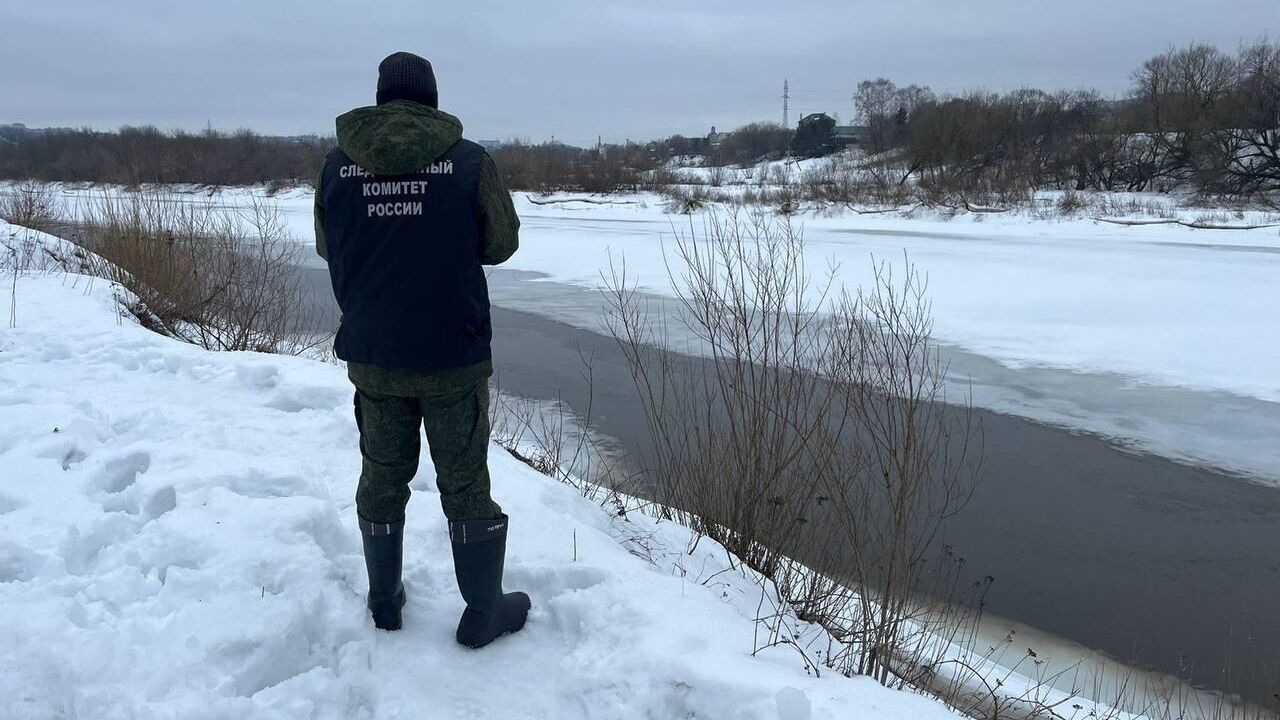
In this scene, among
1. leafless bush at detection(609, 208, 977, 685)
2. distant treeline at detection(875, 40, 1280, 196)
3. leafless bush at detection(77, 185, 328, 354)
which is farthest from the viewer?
distant treeline at detection(875, 40, 1280, 196)

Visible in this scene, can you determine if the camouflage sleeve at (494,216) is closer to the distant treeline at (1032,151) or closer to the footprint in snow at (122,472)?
the footprint in snow at (122,472)

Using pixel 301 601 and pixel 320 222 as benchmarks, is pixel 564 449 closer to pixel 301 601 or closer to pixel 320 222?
pixel 301 601

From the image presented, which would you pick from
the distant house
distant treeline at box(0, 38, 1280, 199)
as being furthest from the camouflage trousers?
the distant house

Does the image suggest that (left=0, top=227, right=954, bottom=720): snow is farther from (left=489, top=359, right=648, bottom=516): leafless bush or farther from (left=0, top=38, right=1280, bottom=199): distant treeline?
(left=0, top=38, right=1280, bottom=199): distant treeline

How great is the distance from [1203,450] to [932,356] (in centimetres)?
288

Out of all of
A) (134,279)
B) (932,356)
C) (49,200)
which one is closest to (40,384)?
(134,279)

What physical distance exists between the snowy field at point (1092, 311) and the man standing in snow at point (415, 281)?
2.85m

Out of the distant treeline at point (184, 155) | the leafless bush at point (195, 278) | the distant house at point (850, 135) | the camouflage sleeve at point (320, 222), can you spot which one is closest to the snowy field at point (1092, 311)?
the leafless bush at point (195, 278)

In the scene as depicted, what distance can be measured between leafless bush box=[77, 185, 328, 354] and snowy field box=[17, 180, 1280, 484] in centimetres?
269

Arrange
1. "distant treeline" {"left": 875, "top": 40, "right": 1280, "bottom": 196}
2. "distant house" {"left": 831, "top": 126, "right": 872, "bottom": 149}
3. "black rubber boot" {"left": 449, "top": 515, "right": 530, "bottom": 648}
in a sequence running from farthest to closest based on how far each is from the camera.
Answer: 1. "distant house" {"left": 831, "top": 126, "right": 872, "bottom": 149}
2. "distant treeline" {"left": 875, "top": 40, "right": 1280, "bottom": 196}
3. "black rubber boot" {"left": 449, "top": 515, "right": 530, "bottom": 648}

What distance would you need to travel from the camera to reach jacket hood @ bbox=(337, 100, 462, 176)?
222 centimetres

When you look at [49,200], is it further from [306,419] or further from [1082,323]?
[1082,323]

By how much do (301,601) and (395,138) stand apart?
1476mm

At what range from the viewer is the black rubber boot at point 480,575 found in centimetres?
253
